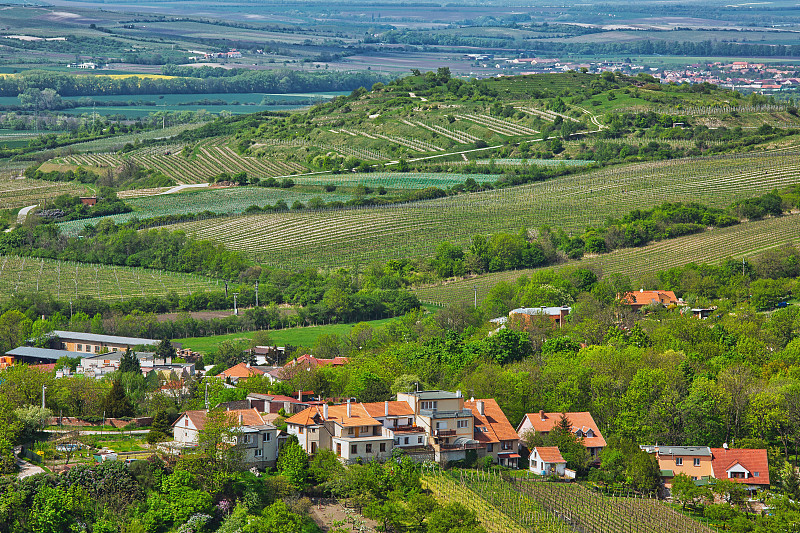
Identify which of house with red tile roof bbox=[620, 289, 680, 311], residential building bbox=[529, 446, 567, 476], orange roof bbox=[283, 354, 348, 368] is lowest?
house with red tile roof bbox=[620, 289, 680, 311]

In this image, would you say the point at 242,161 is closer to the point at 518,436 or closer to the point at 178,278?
the point at 178,278

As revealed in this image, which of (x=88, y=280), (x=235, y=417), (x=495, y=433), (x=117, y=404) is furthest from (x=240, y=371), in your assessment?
(x=88, y=280)

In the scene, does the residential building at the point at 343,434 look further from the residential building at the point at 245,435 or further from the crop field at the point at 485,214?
the crop field at the point at 485,214

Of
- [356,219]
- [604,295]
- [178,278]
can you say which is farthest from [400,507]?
[356,219]

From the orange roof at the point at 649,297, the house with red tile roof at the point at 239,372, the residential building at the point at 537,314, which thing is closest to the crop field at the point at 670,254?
the orange roof at the point at 649,297

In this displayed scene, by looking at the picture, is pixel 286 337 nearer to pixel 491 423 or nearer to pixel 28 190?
pixel 491 423

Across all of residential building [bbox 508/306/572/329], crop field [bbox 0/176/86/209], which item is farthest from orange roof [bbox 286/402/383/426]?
crop field [bbox 0/176/86/209]

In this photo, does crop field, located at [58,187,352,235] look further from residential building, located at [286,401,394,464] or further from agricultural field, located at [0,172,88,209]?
residential building, located at [286,401,394,464]
